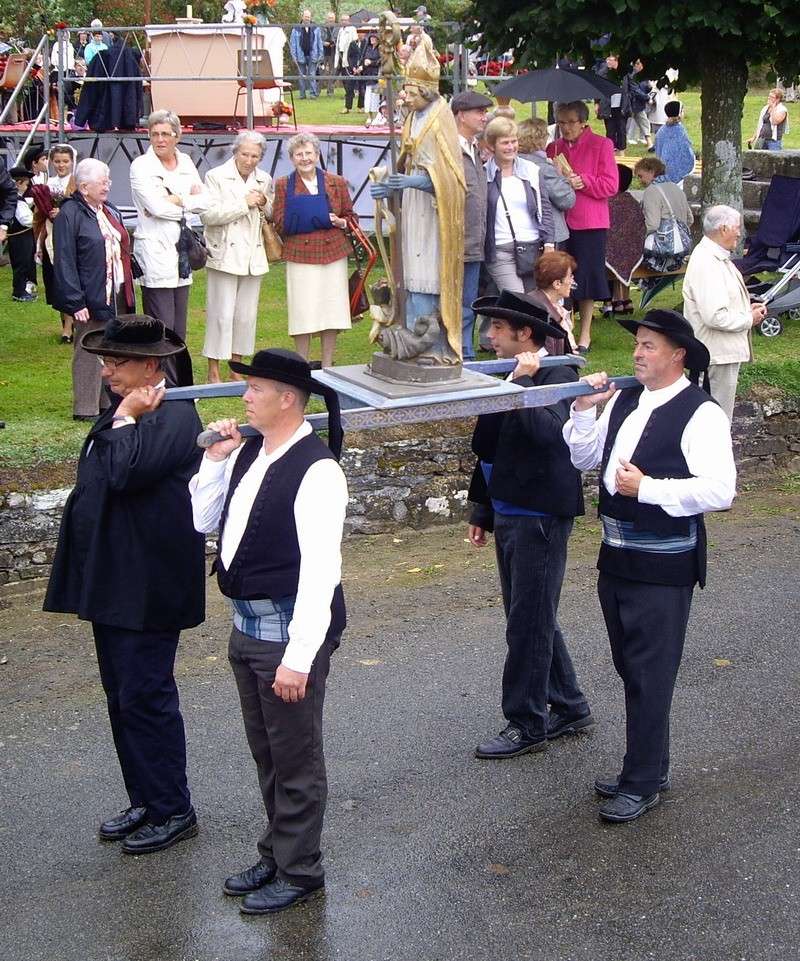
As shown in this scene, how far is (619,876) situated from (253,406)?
2.26m

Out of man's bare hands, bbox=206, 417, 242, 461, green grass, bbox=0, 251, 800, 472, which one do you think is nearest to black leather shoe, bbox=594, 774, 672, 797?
man's bare hands, bbox=206, 417, 242, 461

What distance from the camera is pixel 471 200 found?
10094mm

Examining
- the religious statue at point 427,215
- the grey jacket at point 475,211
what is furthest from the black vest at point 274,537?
the grey jacket at point 475,211

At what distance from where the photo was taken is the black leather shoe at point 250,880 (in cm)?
490

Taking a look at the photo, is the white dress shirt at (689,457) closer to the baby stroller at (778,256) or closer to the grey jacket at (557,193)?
the grey jacket at (557,193)

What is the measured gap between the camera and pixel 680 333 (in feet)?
17.1

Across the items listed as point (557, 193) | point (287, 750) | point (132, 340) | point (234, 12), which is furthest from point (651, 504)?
point (234, 12)

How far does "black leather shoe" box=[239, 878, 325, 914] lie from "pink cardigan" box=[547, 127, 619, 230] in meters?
7.70

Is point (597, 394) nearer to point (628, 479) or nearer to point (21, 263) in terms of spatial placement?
point (628, 479)

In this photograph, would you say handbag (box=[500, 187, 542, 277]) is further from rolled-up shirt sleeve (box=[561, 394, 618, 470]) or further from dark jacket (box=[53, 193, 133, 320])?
rolled-up shirt sleeve (box=[561, 394, 618, 470])

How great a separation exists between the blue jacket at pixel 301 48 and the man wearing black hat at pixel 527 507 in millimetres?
18763

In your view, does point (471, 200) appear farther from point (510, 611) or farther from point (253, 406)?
point (253, 406)

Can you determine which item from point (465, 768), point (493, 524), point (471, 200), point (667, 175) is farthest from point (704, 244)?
point (667, 175)

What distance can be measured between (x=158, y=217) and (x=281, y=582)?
558cm
